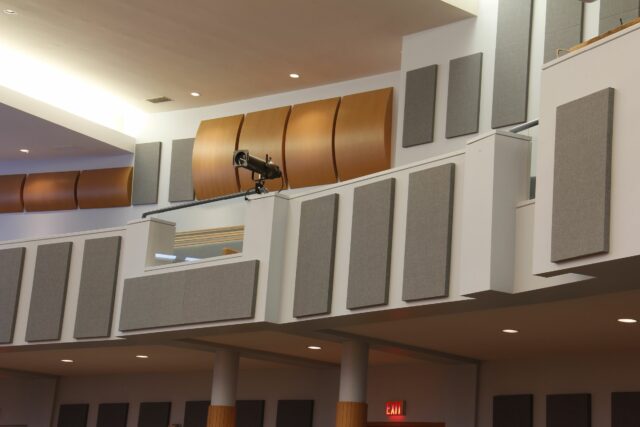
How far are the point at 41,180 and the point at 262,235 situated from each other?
7.53 m

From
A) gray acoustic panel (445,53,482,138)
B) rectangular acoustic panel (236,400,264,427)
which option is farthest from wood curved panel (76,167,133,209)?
gray acoustic panel (445,53,482,138)

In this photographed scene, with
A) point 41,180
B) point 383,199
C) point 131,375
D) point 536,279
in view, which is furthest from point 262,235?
point 41,180

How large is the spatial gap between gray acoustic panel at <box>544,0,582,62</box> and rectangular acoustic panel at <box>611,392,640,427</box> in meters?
3.53

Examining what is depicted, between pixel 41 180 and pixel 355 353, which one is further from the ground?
pixel 41 180

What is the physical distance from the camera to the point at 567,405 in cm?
1092

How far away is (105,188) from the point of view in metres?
16.2

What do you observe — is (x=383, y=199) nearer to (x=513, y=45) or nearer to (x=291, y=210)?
(x=291, y=210)

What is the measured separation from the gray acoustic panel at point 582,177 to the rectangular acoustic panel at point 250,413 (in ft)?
25.7


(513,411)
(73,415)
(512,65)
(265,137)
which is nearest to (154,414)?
(73,415)

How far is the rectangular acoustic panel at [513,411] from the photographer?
11.3 metres

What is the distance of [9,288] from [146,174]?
11.4 ft

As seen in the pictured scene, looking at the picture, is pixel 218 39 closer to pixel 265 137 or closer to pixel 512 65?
pixel 265 137

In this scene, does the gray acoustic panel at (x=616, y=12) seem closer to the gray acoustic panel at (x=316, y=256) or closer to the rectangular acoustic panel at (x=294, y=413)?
the gray acoustic panel at (x=316, y=256)

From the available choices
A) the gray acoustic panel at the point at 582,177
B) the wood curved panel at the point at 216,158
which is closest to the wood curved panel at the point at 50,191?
the wood curved panel at the point at 216,158
